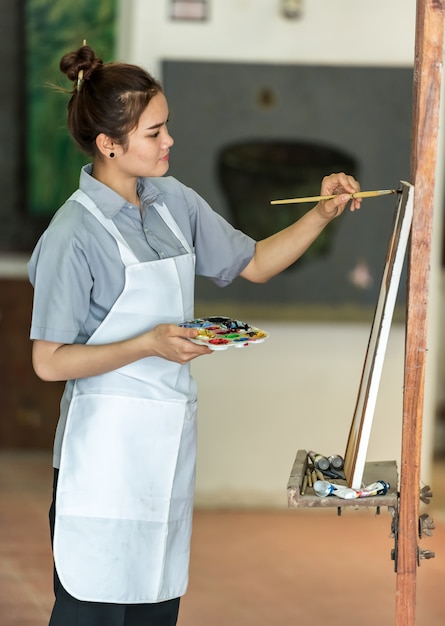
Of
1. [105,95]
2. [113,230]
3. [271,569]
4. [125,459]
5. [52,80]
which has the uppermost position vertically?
[52,80]

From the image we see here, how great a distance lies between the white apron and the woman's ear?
11 cm

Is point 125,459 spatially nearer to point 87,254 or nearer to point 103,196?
point 87,254

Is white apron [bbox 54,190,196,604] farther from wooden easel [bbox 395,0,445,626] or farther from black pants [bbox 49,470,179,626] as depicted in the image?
wooden easel [bbox 395,0,445,626]

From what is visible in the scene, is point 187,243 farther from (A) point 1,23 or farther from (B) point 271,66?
(A) point 1,23

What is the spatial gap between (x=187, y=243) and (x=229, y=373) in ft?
8.52

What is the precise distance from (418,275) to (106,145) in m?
0.75

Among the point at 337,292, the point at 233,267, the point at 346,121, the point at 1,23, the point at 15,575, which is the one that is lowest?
the point at 15,575

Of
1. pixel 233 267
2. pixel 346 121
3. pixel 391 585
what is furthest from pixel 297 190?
pixel 233 267

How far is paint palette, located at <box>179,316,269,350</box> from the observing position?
2.16 meters

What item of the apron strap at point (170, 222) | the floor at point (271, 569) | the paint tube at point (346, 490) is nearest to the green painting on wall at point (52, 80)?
the floor at point (271, 569)

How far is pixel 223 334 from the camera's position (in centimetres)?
223

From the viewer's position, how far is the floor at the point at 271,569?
3.75 meters

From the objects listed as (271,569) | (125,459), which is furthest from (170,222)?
(271,569)

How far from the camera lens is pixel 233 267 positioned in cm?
268
